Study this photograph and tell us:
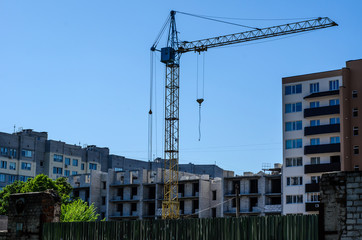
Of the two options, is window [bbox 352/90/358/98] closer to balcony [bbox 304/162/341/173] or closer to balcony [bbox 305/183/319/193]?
balcony [bbox 304/162/341/173]

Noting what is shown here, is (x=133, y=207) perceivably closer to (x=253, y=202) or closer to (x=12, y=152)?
(x=253, y=202)

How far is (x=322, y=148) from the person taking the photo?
7888cm

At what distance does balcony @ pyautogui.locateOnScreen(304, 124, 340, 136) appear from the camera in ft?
257

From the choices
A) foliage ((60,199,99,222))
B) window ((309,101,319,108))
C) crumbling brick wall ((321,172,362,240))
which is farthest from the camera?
window ((309,101,319,108))

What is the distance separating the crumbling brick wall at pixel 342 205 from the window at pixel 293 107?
66646 millimetres

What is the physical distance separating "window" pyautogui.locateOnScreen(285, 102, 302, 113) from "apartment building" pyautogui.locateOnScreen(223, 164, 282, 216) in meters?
9.18

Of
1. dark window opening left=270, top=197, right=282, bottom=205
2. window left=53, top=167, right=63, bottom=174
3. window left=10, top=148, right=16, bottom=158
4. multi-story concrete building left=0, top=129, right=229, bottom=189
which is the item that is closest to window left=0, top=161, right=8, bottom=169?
multi-story concrete building left=0, top=129, right=229, bottom=189

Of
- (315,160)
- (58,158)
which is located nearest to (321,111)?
(315,160)

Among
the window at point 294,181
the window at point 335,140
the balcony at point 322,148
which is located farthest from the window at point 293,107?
the window at point 294,181

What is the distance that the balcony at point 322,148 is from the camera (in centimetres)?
7788

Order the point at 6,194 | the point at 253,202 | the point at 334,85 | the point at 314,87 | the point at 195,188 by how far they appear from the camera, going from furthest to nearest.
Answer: the point at 195,188 < the point at 253,202 < the point at 314,87 < the point at 334,85 < the point at 6,194

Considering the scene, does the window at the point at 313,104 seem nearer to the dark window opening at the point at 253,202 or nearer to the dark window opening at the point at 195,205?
the dark window opening at the point at 253,202

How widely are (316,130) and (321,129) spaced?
2.29 feet

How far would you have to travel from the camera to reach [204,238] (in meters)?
19.1
